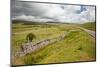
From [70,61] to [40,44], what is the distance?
460mm

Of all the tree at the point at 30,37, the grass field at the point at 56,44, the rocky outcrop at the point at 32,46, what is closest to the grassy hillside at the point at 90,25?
the grass field at the point at 56,44

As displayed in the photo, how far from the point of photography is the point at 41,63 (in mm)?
2379

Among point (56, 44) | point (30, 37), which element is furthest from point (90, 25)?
point (30, 37)

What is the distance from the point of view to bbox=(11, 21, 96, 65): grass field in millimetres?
2289

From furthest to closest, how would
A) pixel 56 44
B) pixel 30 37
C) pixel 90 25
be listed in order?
pixel 90 25 < pixel 56 44 < pixel 30 37

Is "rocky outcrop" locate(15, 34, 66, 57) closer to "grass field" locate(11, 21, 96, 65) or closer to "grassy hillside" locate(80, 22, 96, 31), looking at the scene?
"grass field" locate(11, 21, 96, 65)

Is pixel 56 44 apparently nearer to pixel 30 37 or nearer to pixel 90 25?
pixel 30 37

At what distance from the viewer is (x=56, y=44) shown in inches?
96.7

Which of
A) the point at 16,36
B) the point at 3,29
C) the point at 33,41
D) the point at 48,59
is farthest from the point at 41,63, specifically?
the point at 3,29

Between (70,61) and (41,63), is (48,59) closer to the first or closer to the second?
(41,63)

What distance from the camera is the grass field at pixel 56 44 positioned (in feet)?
7.51

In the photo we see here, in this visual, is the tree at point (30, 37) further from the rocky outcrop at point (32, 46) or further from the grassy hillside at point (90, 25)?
the grassy hillside at point (90, 25)

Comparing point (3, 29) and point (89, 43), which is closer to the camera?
point (3, 29)

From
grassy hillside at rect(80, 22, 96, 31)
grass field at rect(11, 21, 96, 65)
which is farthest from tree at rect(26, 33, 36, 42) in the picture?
grassy hillside at rect(80, 22, 96, 31)
